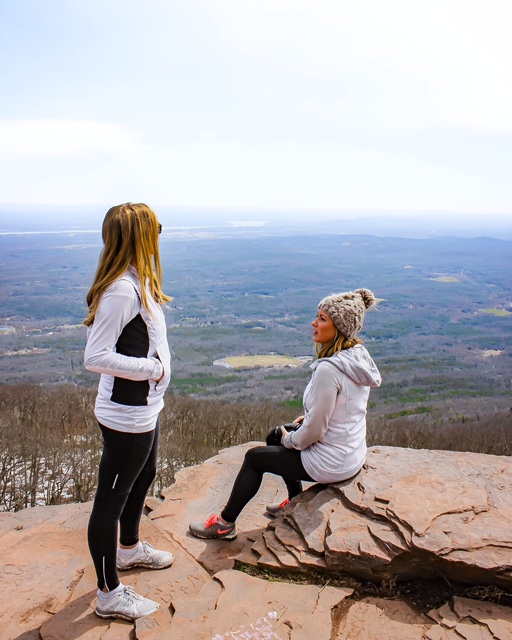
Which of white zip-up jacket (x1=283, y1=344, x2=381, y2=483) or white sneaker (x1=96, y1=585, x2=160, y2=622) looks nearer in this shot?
white sneaker (x1=96, y1=585, x2=160, y2=622)

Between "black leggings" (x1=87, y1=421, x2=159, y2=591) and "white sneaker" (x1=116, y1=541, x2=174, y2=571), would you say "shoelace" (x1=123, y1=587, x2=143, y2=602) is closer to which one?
"black leggings" (x1=87, y1=421, x2=159, y2=591)

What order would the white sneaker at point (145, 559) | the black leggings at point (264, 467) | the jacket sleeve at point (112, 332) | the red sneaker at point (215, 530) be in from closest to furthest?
1. the jacket sleeve at point (112, 332)
2. the white sneaker at point (145, 559)
3. the black leggings at point (264, 467)
4. the red sneaker at point (215, 530)

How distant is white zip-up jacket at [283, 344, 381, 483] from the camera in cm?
330

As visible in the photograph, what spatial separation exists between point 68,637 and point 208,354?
50.4 m

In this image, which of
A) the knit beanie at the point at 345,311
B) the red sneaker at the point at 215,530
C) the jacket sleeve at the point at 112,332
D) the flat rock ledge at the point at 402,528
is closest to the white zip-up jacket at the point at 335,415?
the knit beanie at the point at 345,311

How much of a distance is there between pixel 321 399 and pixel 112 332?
146 cm

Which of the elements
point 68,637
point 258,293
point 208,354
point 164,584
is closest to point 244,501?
point 164,584

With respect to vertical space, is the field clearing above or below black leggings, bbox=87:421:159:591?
below

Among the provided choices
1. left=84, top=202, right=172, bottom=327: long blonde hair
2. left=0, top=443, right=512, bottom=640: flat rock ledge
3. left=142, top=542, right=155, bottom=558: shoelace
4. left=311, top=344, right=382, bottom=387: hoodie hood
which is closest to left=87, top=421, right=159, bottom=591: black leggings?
left=0, top=443, right=512, bottom=640: flat rock ledge

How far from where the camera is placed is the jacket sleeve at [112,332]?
97.2 inches

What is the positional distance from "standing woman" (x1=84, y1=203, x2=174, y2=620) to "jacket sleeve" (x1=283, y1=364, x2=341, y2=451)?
105 centimetres

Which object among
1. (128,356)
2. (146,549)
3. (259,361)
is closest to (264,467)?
(146,549)

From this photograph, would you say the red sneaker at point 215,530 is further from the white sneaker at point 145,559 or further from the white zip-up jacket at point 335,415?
the white zip-up jacket at point 335,415

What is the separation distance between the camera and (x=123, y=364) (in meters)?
2.50
